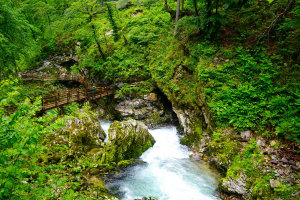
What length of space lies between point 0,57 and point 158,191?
1057 centimetres

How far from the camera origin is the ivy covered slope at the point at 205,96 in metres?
2.85

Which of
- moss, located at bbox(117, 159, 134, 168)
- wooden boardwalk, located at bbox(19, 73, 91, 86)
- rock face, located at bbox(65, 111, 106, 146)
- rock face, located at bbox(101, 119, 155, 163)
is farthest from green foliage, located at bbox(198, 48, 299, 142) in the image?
wooden boardwalk, located at bbox(19, 73, 91, 86)

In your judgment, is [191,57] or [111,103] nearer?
[191,57]

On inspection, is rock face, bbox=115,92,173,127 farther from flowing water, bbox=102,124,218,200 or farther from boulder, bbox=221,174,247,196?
boulder, bbox=221,174,247,196

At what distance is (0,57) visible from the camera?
8359 mm

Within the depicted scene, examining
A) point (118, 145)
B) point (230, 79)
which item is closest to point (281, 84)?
point (230, 79)

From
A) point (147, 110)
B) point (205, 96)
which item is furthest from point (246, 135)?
point (147, 110)

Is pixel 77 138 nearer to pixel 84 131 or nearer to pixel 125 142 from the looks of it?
pixel 84 131

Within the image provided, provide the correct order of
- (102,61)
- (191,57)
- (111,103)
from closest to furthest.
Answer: (191,57) → (111,103) → (102,61)

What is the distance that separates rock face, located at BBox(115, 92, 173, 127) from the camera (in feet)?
46.6

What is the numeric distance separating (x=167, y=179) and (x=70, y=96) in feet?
32.5

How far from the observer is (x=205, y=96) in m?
9.57

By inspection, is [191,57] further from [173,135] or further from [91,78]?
[91,78]

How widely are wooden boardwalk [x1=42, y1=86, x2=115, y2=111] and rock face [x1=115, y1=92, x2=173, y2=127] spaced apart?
266cm
